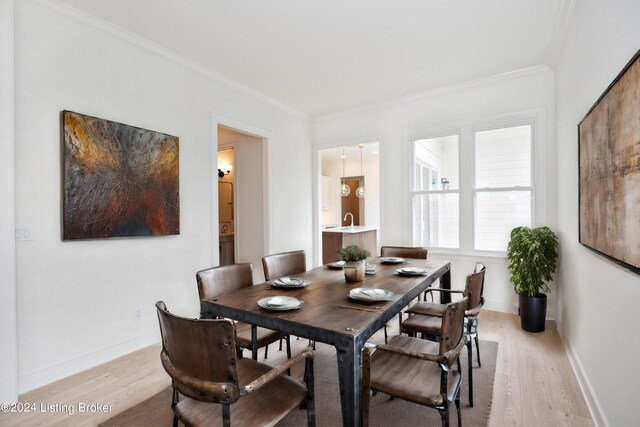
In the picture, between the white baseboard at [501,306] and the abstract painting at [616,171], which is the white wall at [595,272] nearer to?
the abstract painting at [616,171]

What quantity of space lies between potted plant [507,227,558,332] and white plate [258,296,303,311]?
2.71 meters

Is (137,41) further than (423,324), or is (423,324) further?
(137,41)

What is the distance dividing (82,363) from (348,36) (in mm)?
3579

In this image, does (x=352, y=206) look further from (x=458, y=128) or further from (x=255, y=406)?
(x=255, y=406)

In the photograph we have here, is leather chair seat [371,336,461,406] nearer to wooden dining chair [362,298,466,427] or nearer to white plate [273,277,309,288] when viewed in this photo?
wooden dining chair [362,298,466,427]

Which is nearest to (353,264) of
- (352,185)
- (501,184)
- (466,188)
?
(466,188)

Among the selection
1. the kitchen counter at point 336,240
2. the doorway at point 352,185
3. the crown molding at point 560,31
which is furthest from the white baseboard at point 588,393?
the doorway at point 352,185

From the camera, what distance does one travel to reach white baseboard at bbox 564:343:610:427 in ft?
6.04

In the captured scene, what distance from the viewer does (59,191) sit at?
251cm

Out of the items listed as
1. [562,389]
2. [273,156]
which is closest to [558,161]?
[562,389]

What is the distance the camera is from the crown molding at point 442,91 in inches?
149

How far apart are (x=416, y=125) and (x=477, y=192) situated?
1.22 metres

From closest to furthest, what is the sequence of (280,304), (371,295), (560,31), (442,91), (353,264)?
(280,304) < (371,295) < (353,264) < (560,31) < (442,91)

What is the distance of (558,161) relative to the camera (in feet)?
11.4
